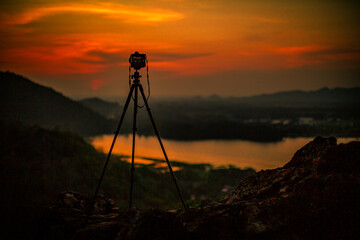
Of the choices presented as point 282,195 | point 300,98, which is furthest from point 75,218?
point 300,98

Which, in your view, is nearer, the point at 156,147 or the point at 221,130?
the point at 156,147

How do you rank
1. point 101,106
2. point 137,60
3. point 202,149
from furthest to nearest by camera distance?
1. point 101,106
2. point 202,149
3. point 137,60

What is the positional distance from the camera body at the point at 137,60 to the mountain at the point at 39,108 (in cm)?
3271

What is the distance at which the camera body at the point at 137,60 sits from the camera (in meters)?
5.18

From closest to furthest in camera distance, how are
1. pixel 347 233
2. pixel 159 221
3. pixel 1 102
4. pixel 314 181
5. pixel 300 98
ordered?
pixel 347 233
pixel 314 181
pixel 159 221
pixel 1 102
pixel 300 98

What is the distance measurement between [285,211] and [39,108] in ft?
158

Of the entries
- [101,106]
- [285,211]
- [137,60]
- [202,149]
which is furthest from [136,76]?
[101,106]

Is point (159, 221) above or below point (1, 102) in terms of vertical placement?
below

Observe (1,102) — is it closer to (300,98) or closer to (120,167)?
(120,167)

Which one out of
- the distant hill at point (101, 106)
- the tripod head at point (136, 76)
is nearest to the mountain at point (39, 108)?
the distant hill at point (101, 106)

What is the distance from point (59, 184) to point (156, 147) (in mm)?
30943

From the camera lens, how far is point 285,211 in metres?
3.37

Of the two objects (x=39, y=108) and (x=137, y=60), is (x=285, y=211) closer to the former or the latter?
(x=137, y=60)

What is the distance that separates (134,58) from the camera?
5.18m
